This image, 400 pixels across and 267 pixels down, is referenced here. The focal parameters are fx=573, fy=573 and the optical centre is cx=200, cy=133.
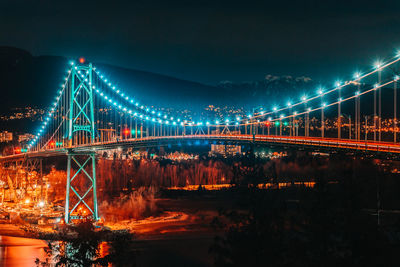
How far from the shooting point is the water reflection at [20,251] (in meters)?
18.4

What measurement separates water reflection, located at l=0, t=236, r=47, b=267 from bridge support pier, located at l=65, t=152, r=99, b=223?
2185 mm

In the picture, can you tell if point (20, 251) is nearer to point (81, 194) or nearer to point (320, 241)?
point (320, 241)

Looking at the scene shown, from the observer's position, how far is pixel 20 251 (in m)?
20.2

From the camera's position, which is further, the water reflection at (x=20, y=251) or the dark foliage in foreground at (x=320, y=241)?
the water reflection at (x=20, y=251)

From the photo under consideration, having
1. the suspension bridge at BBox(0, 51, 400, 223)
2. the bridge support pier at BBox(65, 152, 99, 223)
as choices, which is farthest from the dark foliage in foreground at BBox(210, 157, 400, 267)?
the bridge support pier at BBox(65, 152, 99, 223)

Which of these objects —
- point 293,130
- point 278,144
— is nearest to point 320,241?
point 278,144

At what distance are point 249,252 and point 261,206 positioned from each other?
66.2 inches

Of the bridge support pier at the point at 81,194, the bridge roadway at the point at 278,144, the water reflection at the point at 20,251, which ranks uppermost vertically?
the bridge roadway at the point at 278,144

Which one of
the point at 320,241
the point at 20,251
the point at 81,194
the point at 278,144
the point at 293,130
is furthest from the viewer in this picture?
the point at 81,194

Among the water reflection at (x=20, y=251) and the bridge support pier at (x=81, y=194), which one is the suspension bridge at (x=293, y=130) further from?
the water reflection at (x=20, y=251)

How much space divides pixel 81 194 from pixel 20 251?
47.6ft

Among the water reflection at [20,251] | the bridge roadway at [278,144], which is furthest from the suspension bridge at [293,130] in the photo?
the water reflection at [20,251]

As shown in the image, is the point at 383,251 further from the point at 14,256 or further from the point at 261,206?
the point at 14,256

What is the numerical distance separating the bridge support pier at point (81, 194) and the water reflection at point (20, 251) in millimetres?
2185
